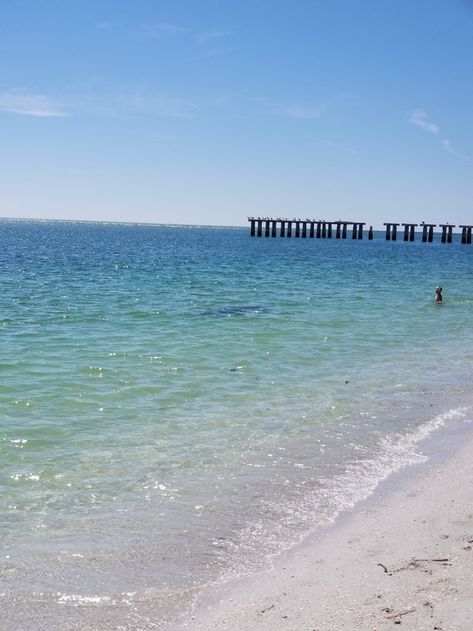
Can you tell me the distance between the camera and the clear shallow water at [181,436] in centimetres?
588

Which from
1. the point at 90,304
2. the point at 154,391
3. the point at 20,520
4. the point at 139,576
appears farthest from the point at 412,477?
the point at 90,304

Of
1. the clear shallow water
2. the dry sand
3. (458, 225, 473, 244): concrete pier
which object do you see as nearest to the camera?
the dry sand

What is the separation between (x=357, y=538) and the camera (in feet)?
20.8

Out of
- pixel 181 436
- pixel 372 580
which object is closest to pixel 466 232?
pixel 181 436

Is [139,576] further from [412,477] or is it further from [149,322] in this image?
[149,322]

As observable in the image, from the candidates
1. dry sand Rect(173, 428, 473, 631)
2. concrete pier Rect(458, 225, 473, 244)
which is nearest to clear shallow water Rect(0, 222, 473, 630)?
dry sand Rect(173, 428, 473, 631)

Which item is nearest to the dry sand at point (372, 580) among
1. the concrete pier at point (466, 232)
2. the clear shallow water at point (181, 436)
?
the clear shallow water at point (181, 436)

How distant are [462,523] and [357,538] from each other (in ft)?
3.58

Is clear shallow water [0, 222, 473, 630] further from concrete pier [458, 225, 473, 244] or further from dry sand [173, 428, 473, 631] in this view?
concrete pier [458, 225, 473, 244]

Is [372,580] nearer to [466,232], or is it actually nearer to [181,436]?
[181,436]

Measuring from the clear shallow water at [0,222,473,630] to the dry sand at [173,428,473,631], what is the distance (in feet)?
1.19

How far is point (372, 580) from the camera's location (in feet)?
17.9

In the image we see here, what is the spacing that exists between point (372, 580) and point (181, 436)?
465 centimetres

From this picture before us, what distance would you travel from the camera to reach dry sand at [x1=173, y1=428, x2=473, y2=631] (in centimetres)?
487
